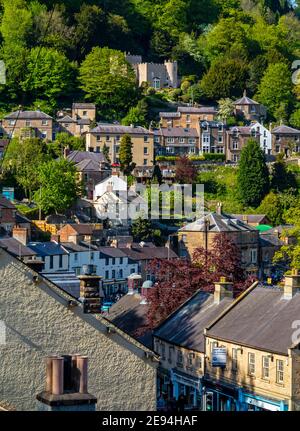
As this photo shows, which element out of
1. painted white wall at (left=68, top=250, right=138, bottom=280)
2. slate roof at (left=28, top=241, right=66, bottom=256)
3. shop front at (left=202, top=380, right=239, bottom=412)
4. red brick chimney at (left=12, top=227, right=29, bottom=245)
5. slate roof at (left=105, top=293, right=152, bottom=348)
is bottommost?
painted white wall at (left=68, top=250, right=138, bottom=280)

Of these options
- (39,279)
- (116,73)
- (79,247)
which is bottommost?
(79,247)

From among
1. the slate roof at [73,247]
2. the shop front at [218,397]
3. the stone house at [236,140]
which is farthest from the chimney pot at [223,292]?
the stone house at [236,140]

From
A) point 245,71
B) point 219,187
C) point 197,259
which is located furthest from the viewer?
point 245,71

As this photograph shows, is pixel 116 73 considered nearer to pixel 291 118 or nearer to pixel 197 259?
pixel 291 118

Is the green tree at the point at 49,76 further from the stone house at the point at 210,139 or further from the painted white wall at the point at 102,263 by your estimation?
the painted white wall at the point at 102,263

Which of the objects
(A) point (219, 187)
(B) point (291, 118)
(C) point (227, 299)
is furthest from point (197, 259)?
(B) point (291, 118)

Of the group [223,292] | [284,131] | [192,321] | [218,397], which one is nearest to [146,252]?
[192,321]

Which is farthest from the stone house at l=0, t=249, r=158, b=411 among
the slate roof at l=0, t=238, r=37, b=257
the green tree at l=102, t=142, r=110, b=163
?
the green tree at l=102, t=142, r=110, b=163

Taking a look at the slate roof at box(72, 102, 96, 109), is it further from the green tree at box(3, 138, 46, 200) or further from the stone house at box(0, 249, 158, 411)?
the stone house at box(0, 249, 158, 411)
